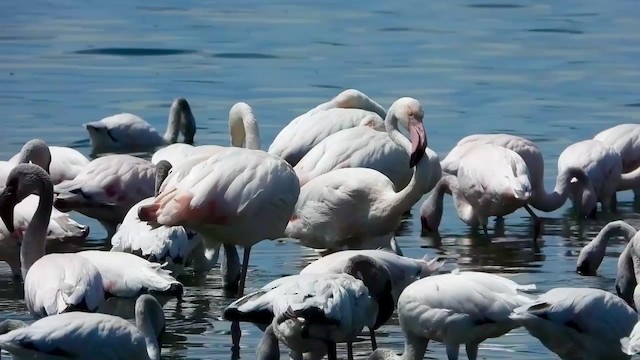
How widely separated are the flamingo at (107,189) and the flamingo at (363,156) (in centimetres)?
111

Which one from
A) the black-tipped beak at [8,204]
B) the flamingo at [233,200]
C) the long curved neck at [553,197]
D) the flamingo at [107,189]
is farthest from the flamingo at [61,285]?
the long curved neck at [553,197]

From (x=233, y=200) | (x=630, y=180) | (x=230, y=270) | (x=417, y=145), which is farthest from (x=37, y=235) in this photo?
(x=630, y=180)

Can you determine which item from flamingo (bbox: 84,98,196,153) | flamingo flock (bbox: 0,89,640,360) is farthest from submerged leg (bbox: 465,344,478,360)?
flamingo (bbox: 84,98,196,153)

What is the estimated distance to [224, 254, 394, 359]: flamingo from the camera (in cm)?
709

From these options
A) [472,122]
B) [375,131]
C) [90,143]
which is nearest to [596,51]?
[472,122]

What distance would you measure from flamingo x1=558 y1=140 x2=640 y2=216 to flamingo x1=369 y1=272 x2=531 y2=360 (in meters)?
4.72

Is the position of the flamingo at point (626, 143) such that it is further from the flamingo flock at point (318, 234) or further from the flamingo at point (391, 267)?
the flamingo at point (391, 267)

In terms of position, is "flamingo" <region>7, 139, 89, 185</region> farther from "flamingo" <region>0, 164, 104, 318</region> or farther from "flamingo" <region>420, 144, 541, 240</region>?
"flamingo" <region>0, 164, 104, 318</region>

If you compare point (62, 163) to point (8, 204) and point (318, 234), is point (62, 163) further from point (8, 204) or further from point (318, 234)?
point (8, 204)

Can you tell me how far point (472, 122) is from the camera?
15.6m

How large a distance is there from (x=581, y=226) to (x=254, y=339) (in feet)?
13.4

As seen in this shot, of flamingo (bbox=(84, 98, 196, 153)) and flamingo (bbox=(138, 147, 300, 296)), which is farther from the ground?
flamingo (bbox=(138, 147, 300, 296))

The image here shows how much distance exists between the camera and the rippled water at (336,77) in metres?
10.5

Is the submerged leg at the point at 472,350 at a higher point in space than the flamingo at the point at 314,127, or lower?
lower
